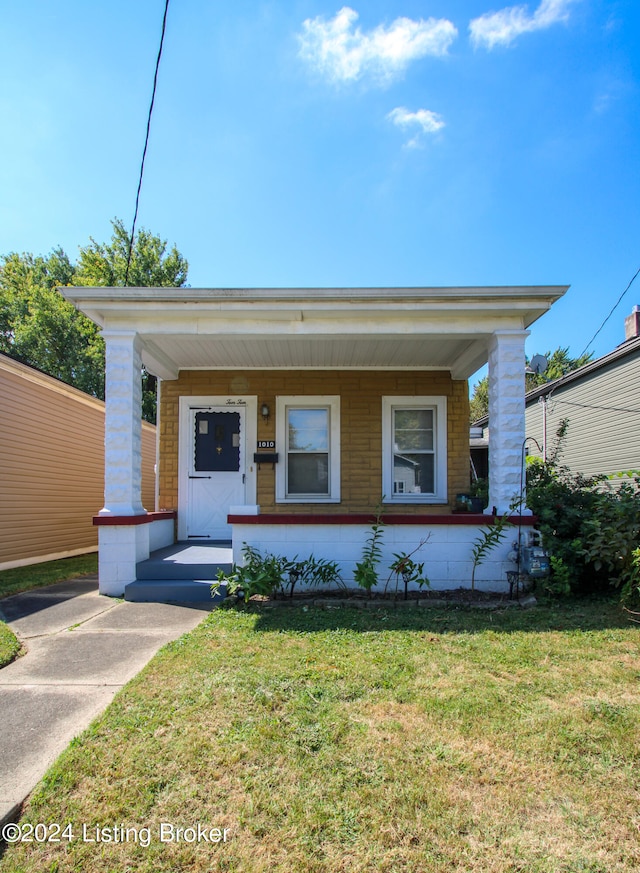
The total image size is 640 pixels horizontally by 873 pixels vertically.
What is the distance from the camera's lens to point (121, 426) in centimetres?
532

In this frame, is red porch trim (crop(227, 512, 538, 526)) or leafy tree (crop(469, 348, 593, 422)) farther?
leafy tree (crop(469, 348, 593, 422))

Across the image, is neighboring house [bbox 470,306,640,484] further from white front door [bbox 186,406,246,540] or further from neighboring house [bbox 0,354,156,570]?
neighboring house [bbox 0,354,156,570]

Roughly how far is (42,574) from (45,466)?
2384 mm

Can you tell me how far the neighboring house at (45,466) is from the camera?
7320 millimetres

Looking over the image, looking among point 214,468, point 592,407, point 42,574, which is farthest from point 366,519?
point 592,407

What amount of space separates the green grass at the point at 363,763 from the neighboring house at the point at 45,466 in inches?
220

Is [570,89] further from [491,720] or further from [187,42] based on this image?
[491,720]

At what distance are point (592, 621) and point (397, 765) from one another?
2810 millimetres

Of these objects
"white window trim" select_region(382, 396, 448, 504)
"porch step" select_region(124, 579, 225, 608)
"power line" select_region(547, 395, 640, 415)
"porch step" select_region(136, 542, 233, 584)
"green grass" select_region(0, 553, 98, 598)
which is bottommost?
"green grass" select_region(0, 553, 98, 598)

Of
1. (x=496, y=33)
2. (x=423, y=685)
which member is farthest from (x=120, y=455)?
(x=496, y=33)

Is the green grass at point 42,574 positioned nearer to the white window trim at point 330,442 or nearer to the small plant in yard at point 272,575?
the small plant in yard at point 272,575

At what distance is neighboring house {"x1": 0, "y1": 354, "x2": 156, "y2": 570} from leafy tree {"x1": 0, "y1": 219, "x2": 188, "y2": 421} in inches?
392

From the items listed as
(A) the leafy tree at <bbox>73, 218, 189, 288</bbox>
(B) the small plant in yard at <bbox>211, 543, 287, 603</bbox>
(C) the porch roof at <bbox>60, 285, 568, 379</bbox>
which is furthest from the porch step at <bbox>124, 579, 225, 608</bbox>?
(A) the leafy tree at <bbox>73, 218, 189, 288</bbox>

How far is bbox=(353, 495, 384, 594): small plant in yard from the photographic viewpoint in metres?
4.64
